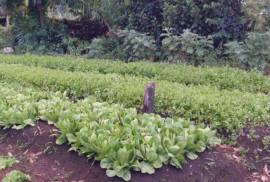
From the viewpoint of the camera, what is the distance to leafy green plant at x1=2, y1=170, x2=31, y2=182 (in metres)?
3.72

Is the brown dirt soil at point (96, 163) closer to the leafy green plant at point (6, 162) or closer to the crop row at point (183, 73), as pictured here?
the leafy green plant at point (6, 162)

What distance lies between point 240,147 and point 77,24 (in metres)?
8.06

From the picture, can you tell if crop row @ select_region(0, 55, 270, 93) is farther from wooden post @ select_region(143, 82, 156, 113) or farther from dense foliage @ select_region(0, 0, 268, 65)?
wooden post @ select_region(143, 82, 156, 113)

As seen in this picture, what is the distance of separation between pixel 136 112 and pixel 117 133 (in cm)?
81

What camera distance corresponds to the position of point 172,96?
5.34m

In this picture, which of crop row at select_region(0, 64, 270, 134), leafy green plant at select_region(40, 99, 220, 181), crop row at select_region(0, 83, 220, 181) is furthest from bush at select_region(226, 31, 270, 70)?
leafy green plant at select_region(40, 99, 220, 181)

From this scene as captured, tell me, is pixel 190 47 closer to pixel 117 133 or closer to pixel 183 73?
pixel 183 73

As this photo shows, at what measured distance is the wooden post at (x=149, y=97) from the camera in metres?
4.70

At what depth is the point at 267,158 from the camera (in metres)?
4.35

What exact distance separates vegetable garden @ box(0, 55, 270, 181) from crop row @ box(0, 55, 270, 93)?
1cm

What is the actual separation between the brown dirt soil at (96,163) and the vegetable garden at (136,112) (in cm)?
7

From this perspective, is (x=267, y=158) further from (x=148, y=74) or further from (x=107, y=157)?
(x=148, y=74)

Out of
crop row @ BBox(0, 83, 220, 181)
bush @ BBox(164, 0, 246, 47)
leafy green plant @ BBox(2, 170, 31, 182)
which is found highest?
bush @ BBox(164, 0, 246, 47)

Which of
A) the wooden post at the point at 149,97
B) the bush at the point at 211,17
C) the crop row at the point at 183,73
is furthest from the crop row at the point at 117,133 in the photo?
the bush at the point at 211,17
